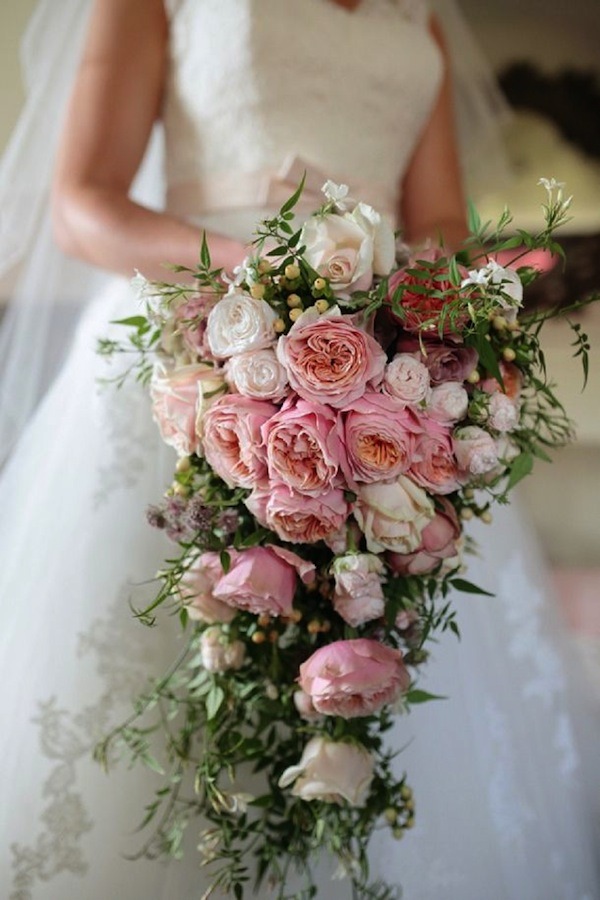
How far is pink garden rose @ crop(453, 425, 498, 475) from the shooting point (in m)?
0.61

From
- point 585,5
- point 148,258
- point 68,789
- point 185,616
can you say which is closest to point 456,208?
point 148,258

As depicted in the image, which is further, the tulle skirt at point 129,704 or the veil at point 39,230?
the veil at point 39,230

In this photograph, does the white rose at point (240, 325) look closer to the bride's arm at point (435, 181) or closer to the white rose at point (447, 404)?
the white rose at point (447, 404)

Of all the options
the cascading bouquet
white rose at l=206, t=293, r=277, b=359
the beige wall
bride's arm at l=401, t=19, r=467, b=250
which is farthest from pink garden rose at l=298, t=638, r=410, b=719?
the beige wall

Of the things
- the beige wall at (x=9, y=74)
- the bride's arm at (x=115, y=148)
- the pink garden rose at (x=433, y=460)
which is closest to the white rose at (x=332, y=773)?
the pink garden rose at (x=433, y=460)

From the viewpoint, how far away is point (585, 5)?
74.8 inches

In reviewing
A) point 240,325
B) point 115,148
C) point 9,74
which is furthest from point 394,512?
point 9,74

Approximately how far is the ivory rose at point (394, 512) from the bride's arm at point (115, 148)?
1.16 ft

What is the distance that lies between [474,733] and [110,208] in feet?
2.23

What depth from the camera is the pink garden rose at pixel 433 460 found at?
0.61 m

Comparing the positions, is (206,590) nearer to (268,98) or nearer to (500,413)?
(500,413)

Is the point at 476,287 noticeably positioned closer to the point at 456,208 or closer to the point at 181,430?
the point at 181,430

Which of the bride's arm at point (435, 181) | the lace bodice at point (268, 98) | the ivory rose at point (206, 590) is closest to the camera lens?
the ivory rose at point (206, 590)

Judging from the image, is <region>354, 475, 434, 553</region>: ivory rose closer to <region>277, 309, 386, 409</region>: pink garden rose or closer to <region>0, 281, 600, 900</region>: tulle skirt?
<region>277, 309, 386, 409</region>: pink garden rose
